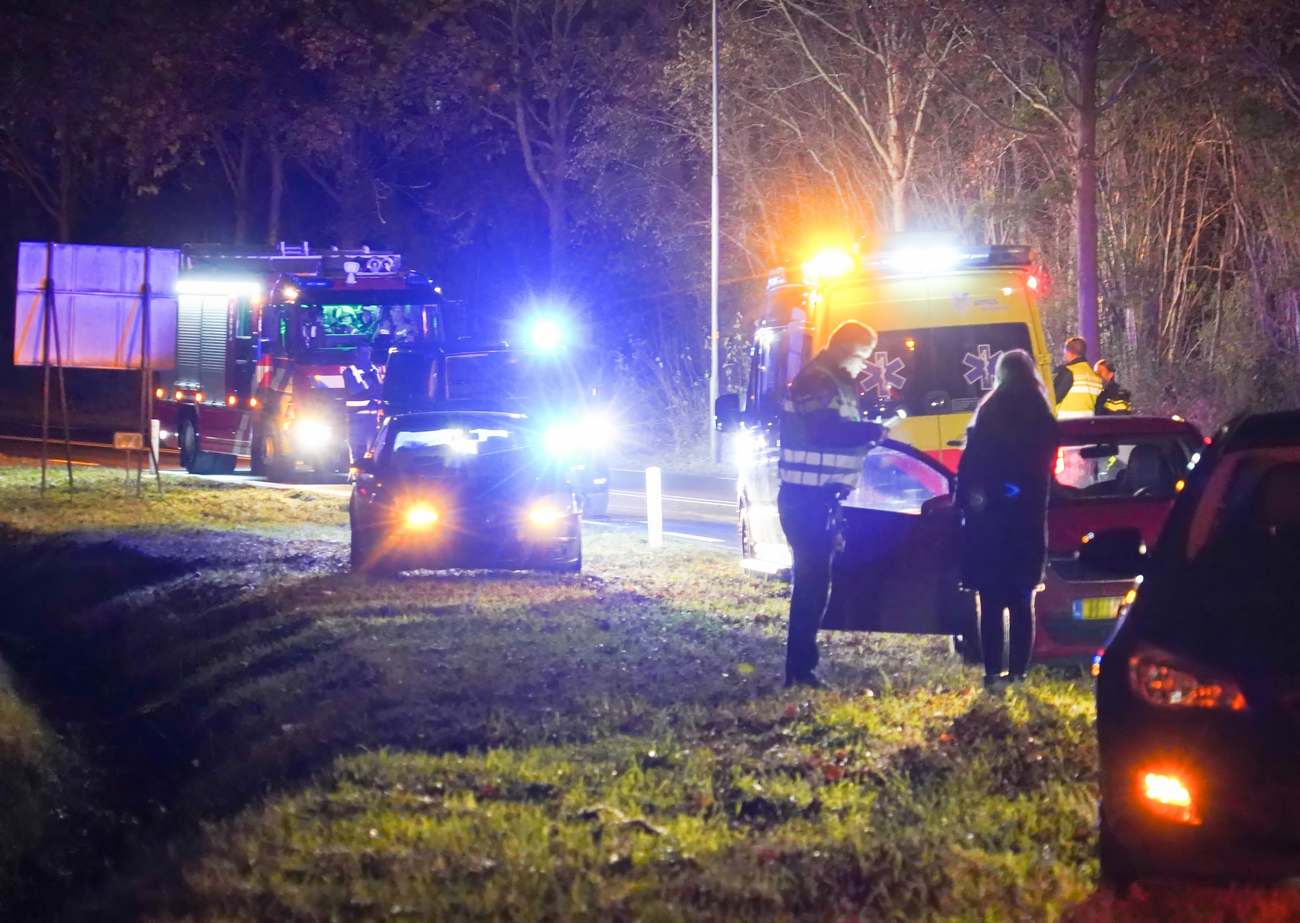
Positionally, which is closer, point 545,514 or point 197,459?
point 545,514

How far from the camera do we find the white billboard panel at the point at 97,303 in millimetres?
21984

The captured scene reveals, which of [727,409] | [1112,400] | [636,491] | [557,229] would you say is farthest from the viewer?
[557,229]

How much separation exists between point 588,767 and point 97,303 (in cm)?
1611

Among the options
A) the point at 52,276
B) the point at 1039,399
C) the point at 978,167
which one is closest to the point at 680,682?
the point at 1039,399

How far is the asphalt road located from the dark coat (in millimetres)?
9457

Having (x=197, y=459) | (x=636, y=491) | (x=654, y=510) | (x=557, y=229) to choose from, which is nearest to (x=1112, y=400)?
(x=654, y=510)

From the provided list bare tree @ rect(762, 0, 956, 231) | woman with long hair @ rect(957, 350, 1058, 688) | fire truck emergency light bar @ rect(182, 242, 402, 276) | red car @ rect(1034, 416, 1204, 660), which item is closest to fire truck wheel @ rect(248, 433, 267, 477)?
fire truck emergency light bar @ rect(182, 242, 402, 276)

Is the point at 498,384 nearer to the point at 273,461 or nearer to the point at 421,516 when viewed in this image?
the point at 273,461

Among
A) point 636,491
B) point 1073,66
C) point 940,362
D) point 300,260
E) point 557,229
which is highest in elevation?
point 557,229

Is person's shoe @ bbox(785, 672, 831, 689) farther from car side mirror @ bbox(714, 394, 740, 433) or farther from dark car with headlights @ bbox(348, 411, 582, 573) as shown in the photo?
dark car with headlights @ bbox(348, 411, 582, 573)

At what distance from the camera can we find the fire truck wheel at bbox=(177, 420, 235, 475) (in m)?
30.0

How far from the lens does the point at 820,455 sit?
9.06m

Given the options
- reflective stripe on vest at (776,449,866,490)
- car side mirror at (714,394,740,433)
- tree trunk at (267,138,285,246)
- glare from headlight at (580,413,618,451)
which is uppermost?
tree trunk at (267,138,285,246)

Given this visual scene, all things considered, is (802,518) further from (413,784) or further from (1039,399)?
(413,784)
